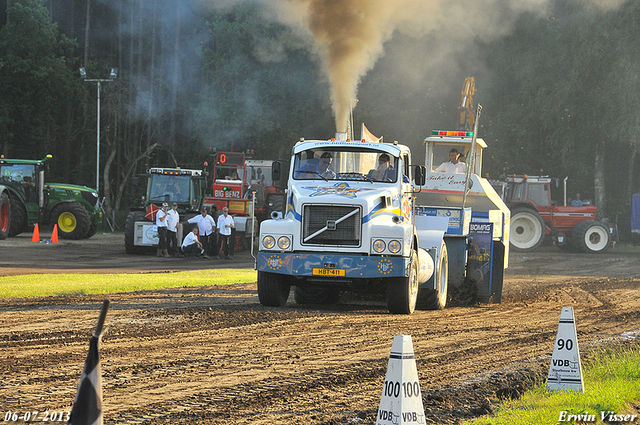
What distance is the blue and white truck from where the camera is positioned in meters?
11.8

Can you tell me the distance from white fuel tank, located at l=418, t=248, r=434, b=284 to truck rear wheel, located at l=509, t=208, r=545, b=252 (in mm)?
19407

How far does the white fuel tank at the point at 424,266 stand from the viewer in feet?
41.1

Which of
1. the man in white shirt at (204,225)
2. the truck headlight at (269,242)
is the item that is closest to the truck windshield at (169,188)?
the man in white shirt at (204,225)

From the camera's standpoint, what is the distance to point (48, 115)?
148 ft

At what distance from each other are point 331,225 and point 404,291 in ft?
4.70

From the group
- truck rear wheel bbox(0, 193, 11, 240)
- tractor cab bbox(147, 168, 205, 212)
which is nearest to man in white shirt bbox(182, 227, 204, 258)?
tractor cab bbox(147, 168, 205, 212)

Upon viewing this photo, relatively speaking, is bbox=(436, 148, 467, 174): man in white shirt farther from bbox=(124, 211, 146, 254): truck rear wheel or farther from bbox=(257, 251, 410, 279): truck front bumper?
bbox=(124, 211, 146, 254): truck rear wheel

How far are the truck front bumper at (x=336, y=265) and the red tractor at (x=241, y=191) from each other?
1453cm

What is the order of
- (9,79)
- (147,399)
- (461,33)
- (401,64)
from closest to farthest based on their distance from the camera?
1. (147,399)
2. (461,33)
3. (401,64)
4. (9,79)

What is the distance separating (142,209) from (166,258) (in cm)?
220

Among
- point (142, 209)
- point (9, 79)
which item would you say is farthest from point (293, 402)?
point (9, 79)

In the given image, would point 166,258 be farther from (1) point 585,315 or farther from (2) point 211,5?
(2) point 211,5

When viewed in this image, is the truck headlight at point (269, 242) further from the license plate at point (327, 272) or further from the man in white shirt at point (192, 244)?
the man in white shirt at point (192, 244)

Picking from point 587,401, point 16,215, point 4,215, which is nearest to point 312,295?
point 587,401
